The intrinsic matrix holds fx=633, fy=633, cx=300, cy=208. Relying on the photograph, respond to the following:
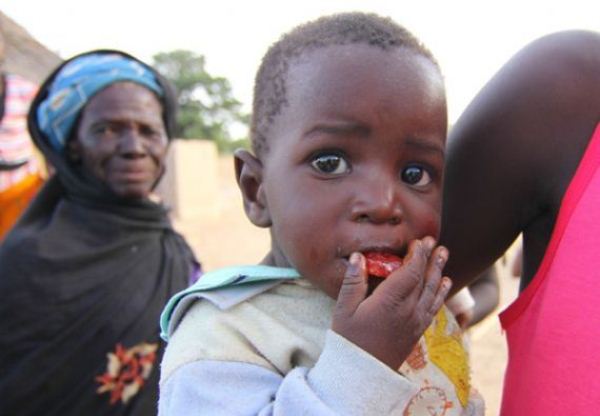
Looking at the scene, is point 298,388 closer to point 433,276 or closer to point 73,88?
Result: point 433,276

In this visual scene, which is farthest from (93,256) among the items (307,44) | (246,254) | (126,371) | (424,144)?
(246,254)

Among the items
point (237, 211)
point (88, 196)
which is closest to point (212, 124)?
point (237, 211)

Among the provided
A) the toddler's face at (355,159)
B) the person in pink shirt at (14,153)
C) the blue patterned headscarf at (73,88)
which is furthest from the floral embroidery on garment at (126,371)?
the toddler's face at (355,159)

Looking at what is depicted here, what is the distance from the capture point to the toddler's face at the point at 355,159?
3.40 feet

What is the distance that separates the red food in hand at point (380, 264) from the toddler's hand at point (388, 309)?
2 cm

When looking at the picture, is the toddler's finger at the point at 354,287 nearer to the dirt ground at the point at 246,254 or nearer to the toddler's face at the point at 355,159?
the toddler's face at the point at 355,159

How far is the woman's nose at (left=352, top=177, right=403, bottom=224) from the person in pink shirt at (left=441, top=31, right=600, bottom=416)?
0.32 m

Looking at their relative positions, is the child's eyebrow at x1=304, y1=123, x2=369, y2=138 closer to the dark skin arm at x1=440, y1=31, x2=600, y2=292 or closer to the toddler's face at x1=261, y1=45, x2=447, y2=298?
the toddler's face at x1=261, y1=45, x2=447, y2=298

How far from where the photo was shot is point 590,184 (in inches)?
43.2

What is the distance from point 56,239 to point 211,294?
1.81 meters

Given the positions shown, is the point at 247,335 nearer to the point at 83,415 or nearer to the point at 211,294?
Answer: the point at 211,294

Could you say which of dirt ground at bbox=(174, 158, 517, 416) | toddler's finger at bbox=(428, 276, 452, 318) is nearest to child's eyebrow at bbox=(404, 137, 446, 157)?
toddler's finger at bbox=(428, 276, 452, 318)

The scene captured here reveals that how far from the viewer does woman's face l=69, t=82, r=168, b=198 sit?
2857 mm

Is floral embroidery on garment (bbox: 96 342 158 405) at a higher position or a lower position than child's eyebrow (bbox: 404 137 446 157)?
lower
